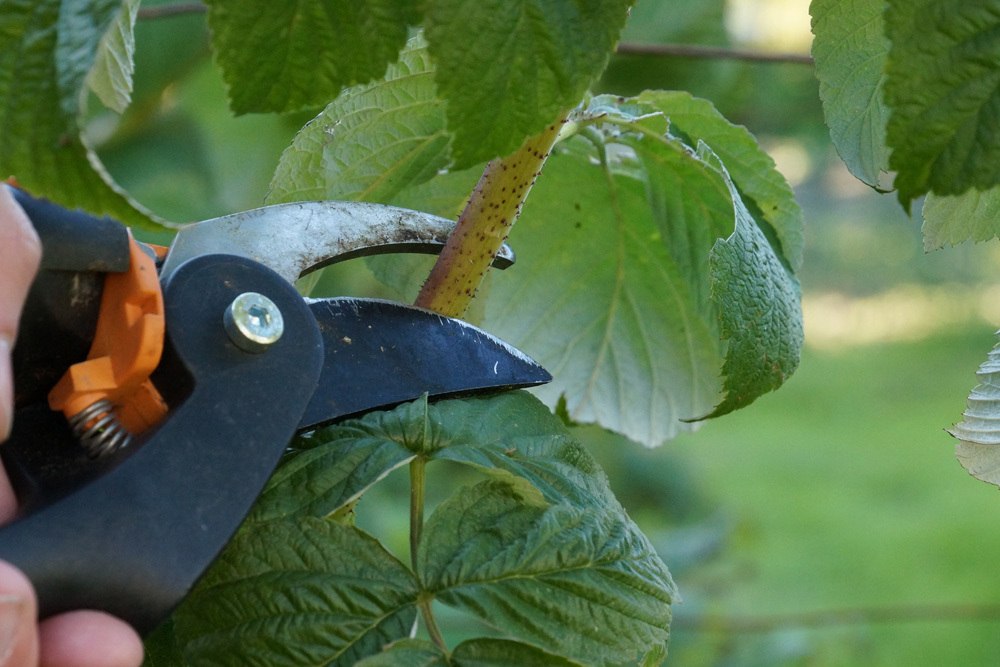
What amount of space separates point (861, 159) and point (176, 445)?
14.3 inches

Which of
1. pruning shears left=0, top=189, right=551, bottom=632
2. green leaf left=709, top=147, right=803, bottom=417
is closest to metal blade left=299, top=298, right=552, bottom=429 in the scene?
pruning shears left=0, top=189, right=551, bottom=632

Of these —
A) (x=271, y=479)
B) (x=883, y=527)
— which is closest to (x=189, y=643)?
(x=271, y=479)

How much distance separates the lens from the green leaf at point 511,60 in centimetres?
41

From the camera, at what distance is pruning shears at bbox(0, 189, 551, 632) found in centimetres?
43

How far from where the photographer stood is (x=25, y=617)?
393 mm

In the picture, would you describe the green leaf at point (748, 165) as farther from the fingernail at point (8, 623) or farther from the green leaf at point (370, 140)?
the fingernail at point (8, 623)

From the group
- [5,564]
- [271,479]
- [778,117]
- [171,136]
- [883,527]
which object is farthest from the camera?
[883,527]

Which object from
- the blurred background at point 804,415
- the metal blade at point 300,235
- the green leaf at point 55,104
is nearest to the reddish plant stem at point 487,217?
the metal blade at point 300,235

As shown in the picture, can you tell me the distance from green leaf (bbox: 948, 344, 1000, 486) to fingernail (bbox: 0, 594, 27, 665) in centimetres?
47

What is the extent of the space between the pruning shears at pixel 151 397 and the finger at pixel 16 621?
0.03 meters

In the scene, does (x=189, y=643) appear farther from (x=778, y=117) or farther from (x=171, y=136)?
(x=778, y=117)

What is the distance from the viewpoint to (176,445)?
46cm

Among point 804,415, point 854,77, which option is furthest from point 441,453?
point 804,415

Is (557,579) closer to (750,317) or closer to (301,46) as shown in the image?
(750,317)
